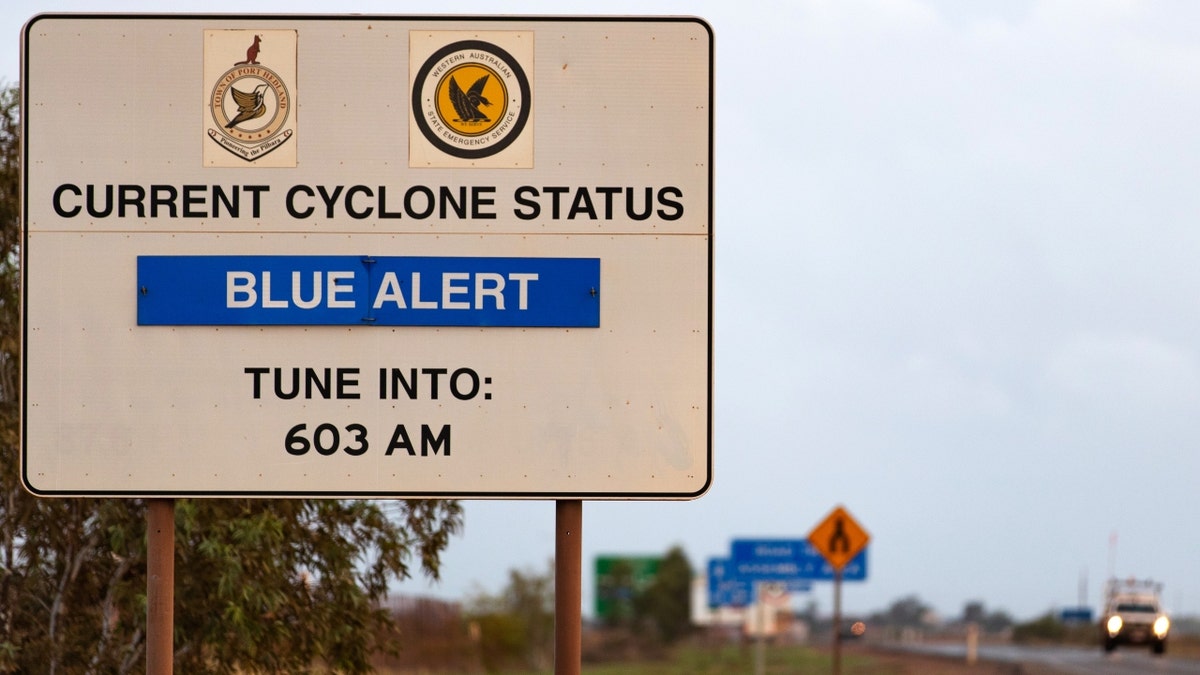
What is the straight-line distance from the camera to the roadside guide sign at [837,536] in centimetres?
2566

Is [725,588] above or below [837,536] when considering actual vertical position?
below

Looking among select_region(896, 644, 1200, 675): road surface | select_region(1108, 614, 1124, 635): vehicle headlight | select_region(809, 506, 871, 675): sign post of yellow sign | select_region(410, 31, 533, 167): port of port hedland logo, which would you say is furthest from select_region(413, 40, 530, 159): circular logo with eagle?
select_region(1108, 614, 1124, 635): vehicle headlight

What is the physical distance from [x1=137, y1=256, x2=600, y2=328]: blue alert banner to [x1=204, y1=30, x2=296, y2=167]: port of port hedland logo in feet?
1.40

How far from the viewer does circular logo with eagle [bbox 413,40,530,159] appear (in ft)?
20.7

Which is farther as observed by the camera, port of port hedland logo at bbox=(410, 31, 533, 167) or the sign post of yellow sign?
the sign post of yellow sign

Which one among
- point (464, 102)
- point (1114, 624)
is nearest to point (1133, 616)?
point (1114, 624)

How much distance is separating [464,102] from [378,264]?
0.73 meters

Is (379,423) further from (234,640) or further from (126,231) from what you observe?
(234,640)

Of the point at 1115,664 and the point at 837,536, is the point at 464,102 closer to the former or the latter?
the point at 837,536

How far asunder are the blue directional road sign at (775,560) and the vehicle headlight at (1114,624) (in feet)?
58.0

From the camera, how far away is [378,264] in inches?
247

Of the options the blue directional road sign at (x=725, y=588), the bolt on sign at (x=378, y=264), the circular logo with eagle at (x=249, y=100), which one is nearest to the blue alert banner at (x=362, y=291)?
the bolt on sign at (x=378, y=264)

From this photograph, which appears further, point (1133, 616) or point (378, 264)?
point (1133, 616)

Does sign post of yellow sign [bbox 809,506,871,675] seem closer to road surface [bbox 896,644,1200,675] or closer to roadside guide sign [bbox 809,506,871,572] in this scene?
roadside guide sign [bbox 809,506,871,572]
